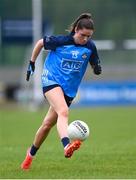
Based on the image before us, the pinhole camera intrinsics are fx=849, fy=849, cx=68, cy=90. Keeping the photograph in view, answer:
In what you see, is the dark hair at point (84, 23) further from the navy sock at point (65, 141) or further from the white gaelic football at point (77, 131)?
the navy sock at point (65, 141)

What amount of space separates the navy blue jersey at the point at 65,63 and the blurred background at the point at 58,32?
28.3 metres

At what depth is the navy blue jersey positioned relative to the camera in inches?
463

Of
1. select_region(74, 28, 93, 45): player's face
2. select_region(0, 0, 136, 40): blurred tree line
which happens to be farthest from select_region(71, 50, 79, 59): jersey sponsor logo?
select_region(0, 0, 136, 40): blurred tree line

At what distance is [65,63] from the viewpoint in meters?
11.8

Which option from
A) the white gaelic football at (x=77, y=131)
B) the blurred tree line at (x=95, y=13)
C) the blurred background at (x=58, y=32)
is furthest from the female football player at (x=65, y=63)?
the blurred tree line at (x=95, y=13)

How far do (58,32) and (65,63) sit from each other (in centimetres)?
3100

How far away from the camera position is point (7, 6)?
4369cm

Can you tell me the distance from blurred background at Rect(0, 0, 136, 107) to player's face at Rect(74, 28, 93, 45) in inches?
1118

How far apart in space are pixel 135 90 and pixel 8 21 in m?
8.34

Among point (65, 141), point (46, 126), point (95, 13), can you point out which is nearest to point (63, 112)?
point (65, 141)

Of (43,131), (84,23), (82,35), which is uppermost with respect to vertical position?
(84,23)

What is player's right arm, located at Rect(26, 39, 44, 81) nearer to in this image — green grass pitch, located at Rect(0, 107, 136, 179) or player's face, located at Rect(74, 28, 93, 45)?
player's face, located at Rect(74, 28, 93, 45)

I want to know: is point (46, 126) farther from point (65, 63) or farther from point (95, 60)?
point (95, 60)

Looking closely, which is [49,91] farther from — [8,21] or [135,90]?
[8,21]
